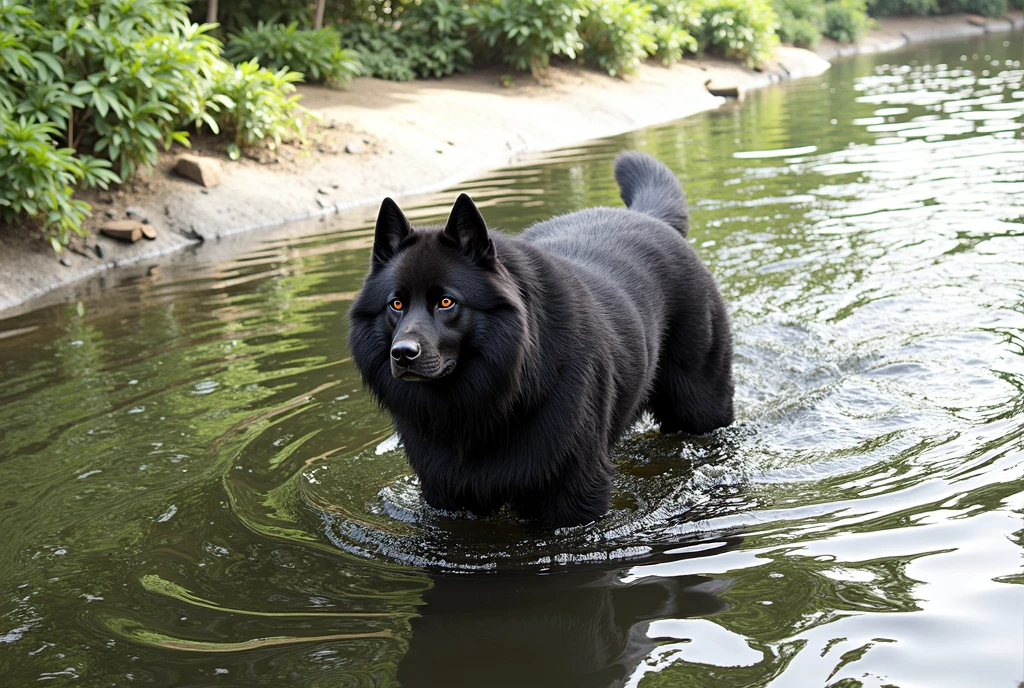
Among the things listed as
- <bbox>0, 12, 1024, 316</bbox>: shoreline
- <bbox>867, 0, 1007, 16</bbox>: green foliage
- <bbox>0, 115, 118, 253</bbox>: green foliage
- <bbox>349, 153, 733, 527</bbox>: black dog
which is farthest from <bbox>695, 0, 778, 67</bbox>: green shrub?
<bbox>349, 153, 733, 527</bbox>: black dog

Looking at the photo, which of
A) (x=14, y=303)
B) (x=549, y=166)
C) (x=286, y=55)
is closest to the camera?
(x=14, y=303)

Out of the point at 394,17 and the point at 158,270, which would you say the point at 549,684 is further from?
the point at 394,17

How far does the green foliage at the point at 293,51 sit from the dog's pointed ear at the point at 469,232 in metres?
12.4

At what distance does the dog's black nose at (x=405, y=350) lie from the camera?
3.18 meters

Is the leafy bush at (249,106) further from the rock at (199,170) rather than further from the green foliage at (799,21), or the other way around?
the green foliage at (799,21)

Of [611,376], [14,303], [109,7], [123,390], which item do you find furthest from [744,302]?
[109,7]

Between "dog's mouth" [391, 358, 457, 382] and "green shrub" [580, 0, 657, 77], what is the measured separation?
16.9m

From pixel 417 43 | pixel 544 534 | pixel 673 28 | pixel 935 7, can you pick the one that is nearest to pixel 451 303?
pixel 544 534

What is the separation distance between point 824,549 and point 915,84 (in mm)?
19589

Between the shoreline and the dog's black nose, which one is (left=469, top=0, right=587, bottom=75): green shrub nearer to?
the shoreline

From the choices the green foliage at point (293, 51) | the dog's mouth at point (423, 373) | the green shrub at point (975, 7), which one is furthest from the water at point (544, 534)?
the green shrub at point (975, 7)

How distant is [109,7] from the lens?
35.0 ft

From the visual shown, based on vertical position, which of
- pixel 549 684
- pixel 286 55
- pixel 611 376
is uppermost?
pixel 286 55

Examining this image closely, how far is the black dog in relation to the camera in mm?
3428
